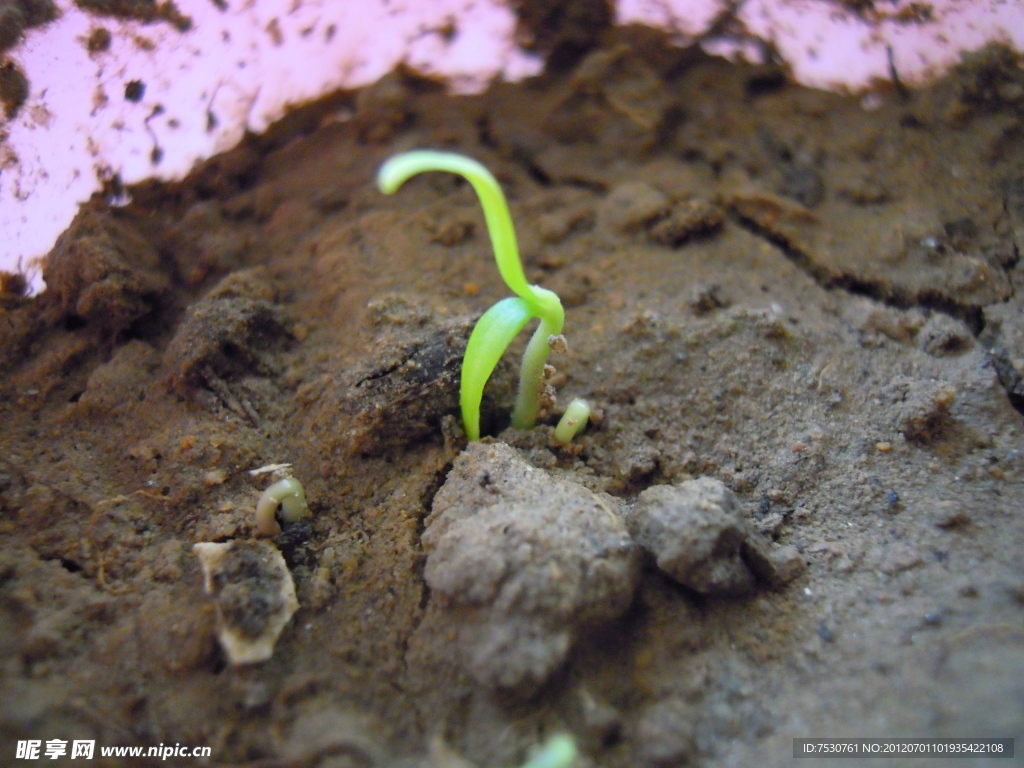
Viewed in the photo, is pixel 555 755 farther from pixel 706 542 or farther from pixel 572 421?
pixel 572 421

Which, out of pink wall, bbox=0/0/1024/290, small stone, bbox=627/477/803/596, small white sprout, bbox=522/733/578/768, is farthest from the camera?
pink wall, bbox=0/0/1024/290

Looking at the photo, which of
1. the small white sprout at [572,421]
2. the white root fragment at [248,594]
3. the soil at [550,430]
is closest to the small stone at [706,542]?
the soil at [550,430]

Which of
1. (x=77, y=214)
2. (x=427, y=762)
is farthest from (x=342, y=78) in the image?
(x=427, y=762)

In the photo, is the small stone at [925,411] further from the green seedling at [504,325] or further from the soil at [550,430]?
the green seedling at [504,325]

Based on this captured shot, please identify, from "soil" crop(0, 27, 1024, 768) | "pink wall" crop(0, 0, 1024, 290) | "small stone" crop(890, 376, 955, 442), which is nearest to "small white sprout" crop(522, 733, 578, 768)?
"soil" crop(0, 27, 1024, 768)

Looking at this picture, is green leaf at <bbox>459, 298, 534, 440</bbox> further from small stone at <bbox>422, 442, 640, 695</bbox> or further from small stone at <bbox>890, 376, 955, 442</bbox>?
small stone at <bbox>890, 376, 955, 442</bbox>

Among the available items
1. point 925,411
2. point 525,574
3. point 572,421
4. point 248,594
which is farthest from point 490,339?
point 925,411
